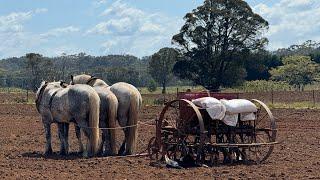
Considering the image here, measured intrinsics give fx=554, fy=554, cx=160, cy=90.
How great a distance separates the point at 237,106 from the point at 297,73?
66696 millimetres

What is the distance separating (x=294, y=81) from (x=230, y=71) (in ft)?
90.1

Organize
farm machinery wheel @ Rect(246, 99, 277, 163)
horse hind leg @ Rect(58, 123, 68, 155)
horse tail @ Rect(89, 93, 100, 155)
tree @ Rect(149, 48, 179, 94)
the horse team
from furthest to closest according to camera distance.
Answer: tree @ Rect(149, 48, 179, 94) < horse hind leg @ Rect(58, 123, 68, 155) < the horse team < horse tail @ Rect(89, 93, 100, 155) < farm machinery wheel @ Rect(246, 99, 277, 163)

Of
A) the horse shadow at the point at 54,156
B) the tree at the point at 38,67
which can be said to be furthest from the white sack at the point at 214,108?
the tree at the point at 38,67

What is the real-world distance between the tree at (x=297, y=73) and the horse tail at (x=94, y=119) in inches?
2485

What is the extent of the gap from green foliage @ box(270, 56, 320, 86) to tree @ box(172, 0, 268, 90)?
24.5 m

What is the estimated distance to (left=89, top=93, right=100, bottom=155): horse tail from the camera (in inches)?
621

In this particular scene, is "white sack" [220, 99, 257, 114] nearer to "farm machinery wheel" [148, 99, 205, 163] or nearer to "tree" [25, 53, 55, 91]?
"farm machinery wheel" [148, 99, 205, 163]

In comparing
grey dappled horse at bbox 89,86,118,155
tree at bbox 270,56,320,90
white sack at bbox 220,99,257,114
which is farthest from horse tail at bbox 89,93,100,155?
tree at bbox 270,56,320,90

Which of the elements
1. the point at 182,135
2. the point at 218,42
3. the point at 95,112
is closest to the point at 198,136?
the point at 182,135

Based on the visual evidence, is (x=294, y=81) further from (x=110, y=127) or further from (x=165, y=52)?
(x=110, y=127)

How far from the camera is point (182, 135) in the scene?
47.2 ft

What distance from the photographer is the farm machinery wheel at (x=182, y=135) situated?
14.0m

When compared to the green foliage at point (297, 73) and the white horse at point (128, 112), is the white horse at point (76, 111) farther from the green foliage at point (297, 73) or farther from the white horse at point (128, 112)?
the green foliage at point (297, 73)

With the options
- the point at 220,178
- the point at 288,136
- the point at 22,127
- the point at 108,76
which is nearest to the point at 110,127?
the point at 220,178
